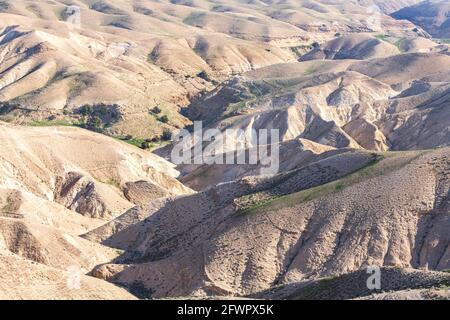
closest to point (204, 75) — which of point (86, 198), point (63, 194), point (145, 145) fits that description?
point (145, 145)

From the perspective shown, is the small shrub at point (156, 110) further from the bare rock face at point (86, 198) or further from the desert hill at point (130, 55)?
the bare rock face at point (86, 198)

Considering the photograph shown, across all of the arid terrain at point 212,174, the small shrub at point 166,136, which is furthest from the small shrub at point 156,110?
the small shrub at point 166,136

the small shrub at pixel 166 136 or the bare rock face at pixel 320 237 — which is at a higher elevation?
the bare rock face at pixel 320 237

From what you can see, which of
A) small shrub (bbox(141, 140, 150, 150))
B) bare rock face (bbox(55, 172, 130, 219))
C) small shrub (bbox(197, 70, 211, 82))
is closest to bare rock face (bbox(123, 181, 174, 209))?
bare rock face (bbox(55, 172, 130, 219))

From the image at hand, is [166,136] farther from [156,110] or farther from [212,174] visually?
[212,174]

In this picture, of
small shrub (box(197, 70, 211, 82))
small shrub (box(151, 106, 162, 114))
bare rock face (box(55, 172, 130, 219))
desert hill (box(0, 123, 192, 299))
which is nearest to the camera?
desert hill (box(0, 123, 192, 299))

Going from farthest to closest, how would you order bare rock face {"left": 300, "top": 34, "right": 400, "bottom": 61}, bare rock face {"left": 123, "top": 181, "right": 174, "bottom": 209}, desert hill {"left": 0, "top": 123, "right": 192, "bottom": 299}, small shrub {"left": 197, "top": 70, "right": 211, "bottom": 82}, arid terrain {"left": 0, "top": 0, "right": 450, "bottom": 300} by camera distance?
bare rock face {"left": 300, "top": 34, "right": 400, "bottom": 61}, small shrub {"left": 197, "top": 70, "right": 211, "bottom": 82}, bare rock face {"left": 123, "top": 181, "right": 174, "bottom": 209}, arid terrain {"left": 0, "top": 0, "right": 450, "bottom": 300}, desert hill {"left": 0, "top": 123, "right": 192, "bottom": 299}

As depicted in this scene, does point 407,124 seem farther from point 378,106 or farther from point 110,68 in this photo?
point 110,68

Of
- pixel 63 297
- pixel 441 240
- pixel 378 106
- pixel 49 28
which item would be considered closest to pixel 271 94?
pixel 378 106

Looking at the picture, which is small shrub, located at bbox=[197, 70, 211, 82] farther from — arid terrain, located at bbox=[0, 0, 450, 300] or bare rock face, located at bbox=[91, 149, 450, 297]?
bare rock face, located at bbox=[91, 149, 450, 297]
